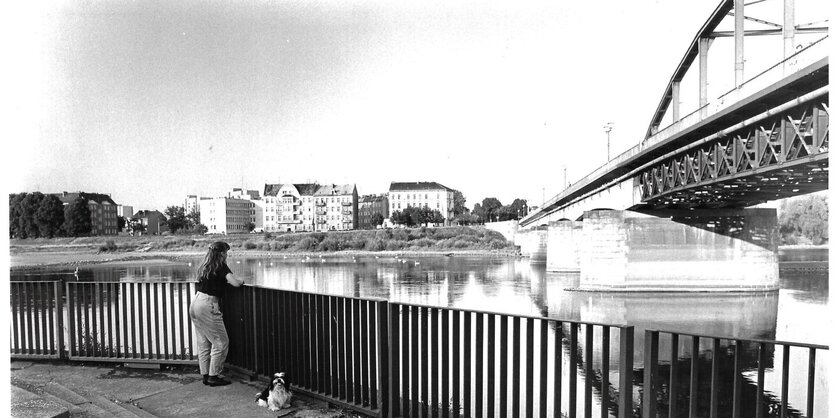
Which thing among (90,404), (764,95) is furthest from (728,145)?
(90,404)

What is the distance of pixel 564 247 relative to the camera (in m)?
44.7

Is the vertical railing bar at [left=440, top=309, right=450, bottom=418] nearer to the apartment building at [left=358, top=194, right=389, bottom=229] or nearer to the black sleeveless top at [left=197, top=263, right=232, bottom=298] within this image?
the black sleeveless top at [left=197, top=263, right=232, bottom=298]

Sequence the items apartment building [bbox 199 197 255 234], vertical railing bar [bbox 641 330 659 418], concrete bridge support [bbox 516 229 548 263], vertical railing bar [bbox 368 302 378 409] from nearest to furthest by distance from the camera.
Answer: vertical railing bar [bbox 641 330 659 418] < vertical railing bar [bbox 368 302 378 409] < concrete bridge support [bbox 516 229 548 263] < apartment building [bbox 199 197 255 234]

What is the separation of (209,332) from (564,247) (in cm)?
4190

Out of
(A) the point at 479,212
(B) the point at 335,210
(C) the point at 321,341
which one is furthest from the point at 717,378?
(A) the point at 479,212

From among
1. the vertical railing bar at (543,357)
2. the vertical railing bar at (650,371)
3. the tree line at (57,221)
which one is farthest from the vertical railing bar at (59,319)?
the tree line at (57,221)

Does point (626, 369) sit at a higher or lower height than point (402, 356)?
higher

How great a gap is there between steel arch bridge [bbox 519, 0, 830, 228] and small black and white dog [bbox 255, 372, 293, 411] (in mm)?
8303

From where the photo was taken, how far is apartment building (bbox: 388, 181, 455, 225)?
402 ft

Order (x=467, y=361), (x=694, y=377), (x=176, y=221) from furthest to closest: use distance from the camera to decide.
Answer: (x=176, y=221) → (x=467, y=361) → (x=694, y=377)

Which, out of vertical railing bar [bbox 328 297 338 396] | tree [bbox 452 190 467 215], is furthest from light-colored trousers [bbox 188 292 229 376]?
tree [bbox 452 190 467 215]

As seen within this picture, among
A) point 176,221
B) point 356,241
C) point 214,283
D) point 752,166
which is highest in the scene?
point 752,166

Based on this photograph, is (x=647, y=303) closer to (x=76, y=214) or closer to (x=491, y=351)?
(x=491, y=351)

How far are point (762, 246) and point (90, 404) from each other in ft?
101
